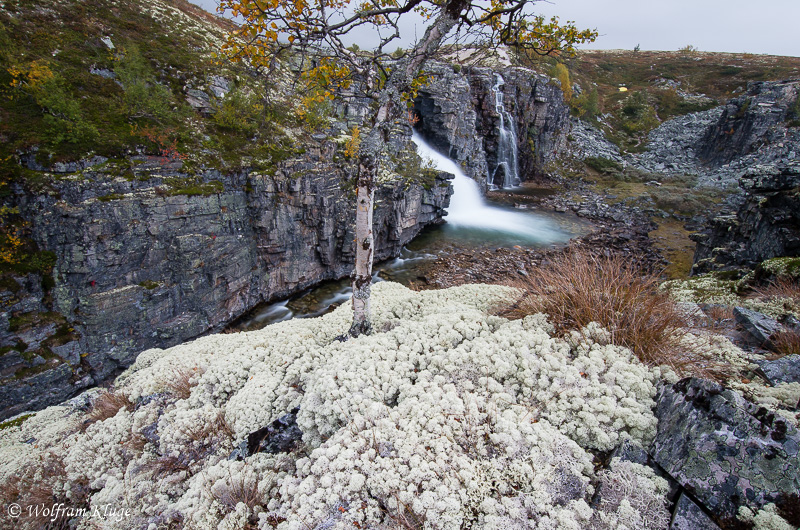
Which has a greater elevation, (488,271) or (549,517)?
(549,517)

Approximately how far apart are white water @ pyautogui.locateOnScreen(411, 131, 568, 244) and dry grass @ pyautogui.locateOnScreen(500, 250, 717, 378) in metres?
22.3

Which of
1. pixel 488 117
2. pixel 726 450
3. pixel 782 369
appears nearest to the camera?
pixel 726 450

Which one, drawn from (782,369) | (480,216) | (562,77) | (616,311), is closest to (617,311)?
(616,311)

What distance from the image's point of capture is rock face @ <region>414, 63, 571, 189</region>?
1390 inches

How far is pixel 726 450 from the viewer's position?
9.73 feet

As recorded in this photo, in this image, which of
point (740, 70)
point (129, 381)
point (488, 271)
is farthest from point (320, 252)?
point (740, 70)

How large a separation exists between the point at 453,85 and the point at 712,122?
47.8m

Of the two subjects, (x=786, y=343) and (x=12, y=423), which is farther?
(x=12, y=423)

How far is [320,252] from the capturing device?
19.5m

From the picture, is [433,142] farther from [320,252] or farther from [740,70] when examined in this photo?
[740,70]

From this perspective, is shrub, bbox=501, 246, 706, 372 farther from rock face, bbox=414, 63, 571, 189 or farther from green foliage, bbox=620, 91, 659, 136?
green foliage, bbox=620, 91, 659, 136

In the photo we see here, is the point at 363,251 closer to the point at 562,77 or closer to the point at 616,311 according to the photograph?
the point at 616,311

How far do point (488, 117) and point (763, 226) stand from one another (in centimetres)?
3205

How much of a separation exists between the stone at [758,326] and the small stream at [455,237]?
41.8ft
